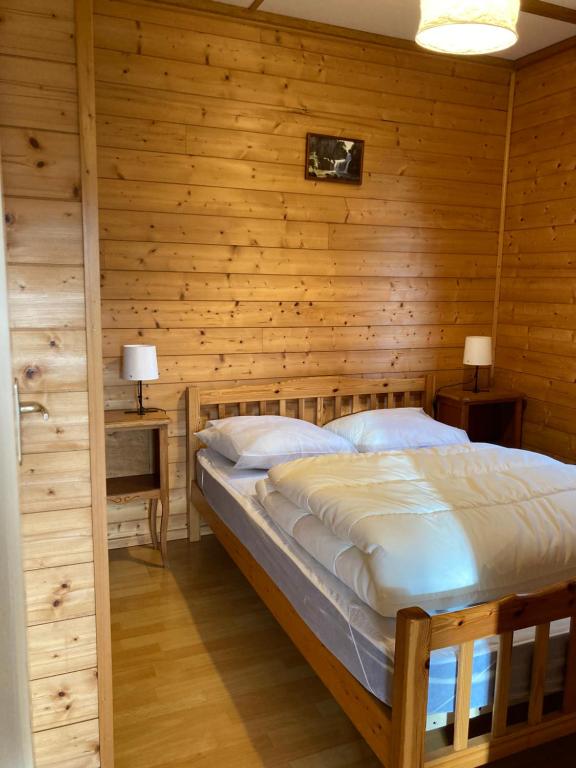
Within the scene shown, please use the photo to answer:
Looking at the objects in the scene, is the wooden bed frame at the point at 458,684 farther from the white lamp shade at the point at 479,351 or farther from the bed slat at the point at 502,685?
the white lamp shade at the point at 479,351

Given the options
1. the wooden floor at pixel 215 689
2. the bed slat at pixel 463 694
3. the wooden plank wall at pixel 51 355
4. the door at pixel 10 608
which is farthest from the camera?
the wooden floor at pixel 215 689

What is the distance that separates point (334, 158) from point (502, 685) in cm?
281

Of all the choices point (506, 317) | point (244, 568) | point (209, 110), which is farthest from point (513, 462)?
point (209, 110)

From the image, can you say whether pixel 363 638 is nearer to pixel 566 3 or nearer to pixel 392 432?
pixel 392 432

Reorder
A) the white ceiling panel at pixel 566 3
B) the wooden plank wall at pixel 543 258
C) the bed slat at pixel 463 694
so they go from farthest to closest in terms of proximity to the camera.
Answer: the wooden plank wall at pixel 543 258 < the white ceiling panel at pixel 566 3 < the bed slat at pixel 463 694

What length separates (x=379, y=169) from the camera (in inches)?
148

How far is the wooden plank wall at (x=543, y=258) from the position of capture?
371cm

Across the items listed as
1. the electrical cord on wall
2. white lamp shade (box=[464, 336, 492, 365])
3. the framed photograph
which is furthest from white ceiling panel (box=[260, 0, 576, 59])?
the electrical cord on wall

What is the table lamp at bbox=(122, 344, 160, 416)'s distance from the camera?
3109 mm

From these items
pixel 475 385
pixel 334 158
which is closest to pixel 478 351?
pixel 475 385

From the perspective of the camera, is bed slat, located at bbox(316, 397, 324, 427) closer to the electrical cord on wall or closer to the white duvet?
the electrical cord on wall

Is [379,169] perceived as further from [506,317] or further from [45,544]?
[45,544]

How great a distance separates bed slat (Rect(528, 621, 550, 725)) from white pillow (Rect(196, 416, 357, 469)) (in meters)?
1.55

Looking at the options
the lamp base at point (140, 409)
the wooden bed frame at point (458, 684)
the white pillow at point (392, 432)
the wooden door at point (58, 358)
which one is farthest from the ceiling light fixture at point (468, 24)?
the lamp base at point (140, 409)
